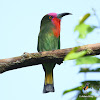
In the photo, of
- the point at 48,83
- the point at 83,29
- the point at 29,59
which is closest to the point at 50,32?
the point at 48,83

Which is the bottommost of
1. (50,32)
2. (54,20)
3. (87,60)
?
(87,60)

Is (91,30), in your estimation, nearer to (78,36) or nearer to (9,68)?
(78,36)

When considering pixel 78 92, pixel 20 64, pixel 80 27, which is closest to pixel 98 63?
pixel 80 27

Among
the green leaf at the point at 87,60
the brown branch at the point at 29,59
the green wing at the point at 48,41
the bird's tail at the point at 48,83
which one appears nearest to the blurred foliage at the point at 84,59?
the green leaf at the point at 87,60

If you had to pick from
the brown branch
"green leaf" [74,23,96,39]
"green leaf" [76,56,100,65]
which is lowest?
"green leaf" [76,56,100,65]

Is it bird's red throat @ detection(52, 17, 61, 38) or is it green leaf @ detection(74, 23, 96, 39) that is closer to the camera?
green leaf @ detection(74, 23, 96, 39)

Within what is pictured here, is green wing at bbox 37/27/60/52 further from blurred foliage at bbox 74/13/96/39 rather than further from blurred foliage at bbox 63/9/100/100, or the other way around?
blurred foliage at bbox 74/13/96/39

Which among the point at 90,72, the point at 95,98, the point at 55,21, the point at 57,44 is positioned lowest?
the point at 95,98

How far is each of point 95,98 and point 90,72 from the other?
0.12 metres

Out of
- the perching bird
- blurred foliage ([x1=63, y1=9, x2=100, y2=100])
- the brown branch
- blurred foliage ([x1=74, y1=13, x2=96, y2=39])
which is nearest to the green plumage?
the perching bird

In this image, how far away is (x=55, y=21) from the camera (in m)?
3.83

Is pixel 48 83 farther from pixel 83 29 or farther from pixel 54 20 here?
pixel 83 29

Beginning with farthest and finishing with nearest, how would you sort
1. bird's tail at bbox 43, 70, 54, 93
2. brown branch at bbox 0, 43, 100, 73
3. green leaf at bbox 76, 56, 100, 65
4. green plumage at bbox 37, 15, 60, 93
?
green plumage at bbox 37, 15, 60, 93, bird's tail at bbox 43, 70, 54, 93, brown branch at bbox 0, 43, 100, 73, green leaf at bbox 76, 56, 100, 65

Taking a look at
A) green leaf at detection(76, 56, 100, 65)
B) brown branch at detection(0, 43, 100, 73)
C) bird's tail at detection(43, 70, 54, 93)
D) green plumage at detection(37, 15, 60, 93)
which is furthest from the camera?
green plumage at detection(37, 15, 60, 93)
